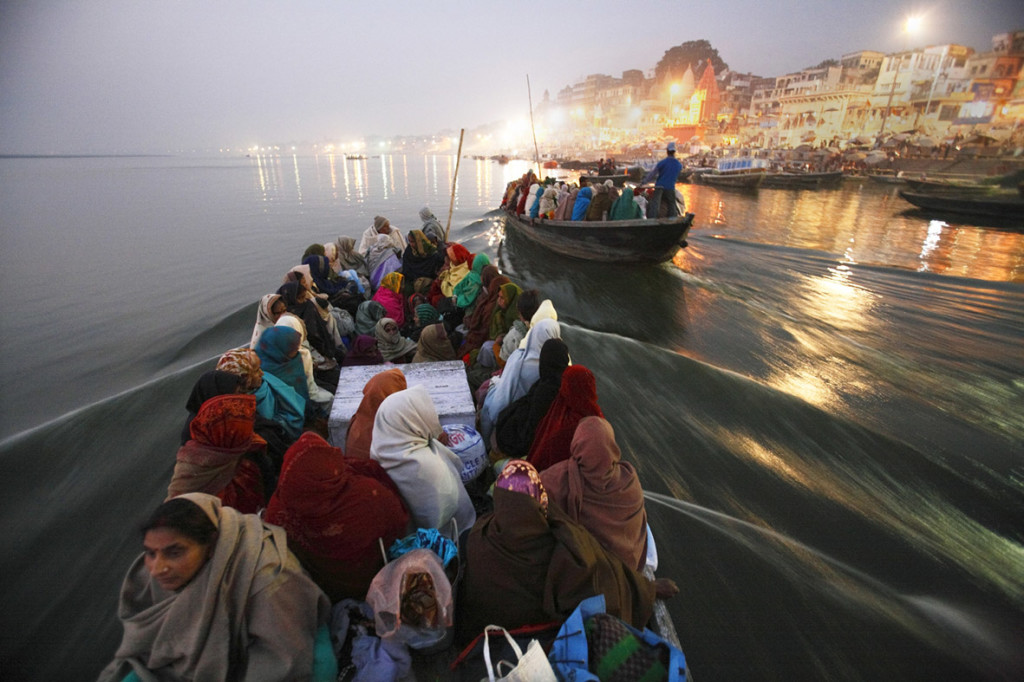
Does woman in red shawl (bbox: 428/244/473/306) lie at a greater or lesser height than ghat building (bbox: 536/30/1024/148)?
lesser

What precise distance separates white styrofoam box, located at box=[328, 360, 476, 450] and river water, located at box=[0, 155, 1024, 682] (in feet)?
6.04

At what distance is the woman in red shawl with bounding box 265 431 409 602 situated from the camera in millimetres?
A: 1721

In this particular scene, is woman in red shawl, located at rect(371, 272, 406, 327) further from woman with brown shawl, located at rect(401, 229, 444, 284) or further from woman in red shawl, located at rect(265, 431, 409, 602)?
woman in red shawl, located at rect(265, 431, 409, 602)

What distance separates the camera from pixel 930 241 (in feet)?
44.1

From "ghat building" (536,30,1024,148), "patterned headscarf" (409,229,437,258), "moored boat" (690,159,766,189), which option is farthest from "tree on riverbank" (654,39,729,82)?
"patterned headscarf" (409,229,437,258)

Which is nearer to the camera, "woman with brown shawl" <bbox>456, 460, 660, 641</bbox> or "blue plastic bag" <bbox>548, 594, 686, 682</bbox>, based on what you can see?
"blue plastic bag" <bbox>548, 594, 686, 682</bbox>

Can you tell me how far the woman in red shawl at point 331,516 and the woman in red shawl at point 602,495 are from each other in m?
0.84

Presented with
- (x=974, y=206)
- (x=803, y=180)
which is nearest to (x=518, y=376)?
(x=974, y=206)

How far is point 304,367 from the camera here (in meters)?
3.51

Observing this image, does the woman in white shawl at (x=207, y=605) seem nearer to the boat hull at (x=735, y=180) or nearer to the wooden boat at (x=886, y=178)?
the boat hull at (x=735, y=180)

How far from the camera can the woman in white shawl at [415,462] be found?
2.13 metres

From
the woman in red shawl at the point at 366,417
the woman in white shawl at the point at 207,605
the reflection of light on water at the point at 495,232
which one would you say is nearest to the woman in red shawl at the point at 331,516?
the woman in white shawl at the point at 207,605

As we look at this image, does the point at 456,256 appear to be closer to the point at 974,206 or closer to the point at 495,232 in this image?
the point at 495,232

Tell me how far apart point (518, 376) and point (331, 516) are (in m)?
1.73
